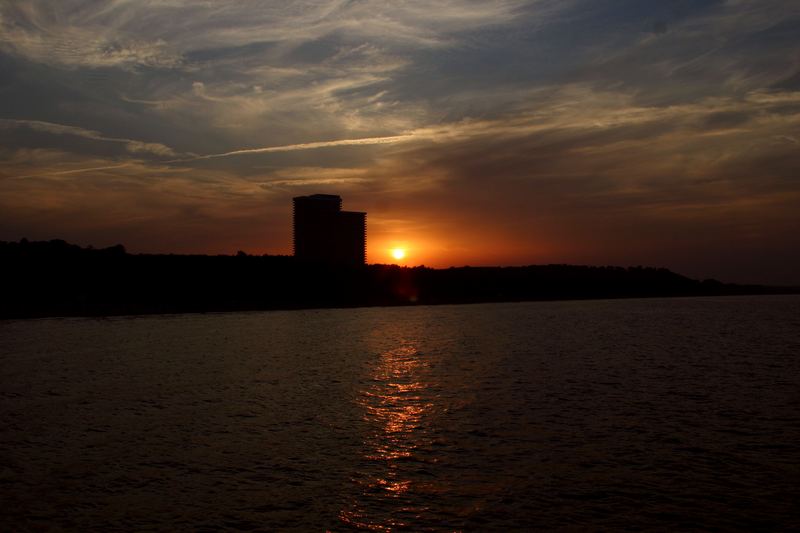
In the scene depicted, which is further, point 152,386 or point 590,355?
point 590,355

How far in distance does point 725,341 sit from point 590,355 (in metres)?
35.0

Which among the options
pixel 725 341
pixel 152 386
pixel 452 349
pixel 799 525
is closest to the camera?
pixel 799 525

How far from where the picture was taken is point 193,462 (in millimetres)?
27156

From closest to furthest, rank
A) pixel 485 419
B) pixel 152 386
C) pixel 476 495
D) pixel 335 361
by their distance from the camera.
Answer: pixel 476 495, pixel 485 419, pixel 152 386, pixel 335 361

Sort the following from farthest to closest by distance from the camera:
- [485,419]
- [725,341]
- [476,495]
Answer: [725,341], [485,419], [476,495]

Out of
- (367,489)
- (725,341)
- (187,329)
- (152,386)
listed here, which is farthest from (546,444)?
(187,329)

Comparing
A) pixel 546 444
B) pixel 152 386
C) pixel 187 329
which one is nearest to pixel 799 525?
pixel 546 444

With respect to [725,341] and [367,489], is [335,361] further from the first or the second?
[725,341]

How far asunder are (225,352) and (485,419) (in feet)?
159

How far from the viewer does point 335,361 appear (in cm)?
7100

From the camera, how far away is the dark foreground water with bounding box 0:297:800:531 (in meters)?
20.8

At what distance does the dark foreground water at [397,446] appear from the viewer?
2083 cm

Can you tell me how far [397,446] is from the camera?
3008 centimetres

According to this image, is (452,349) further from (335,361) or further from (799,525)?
(799,525)
